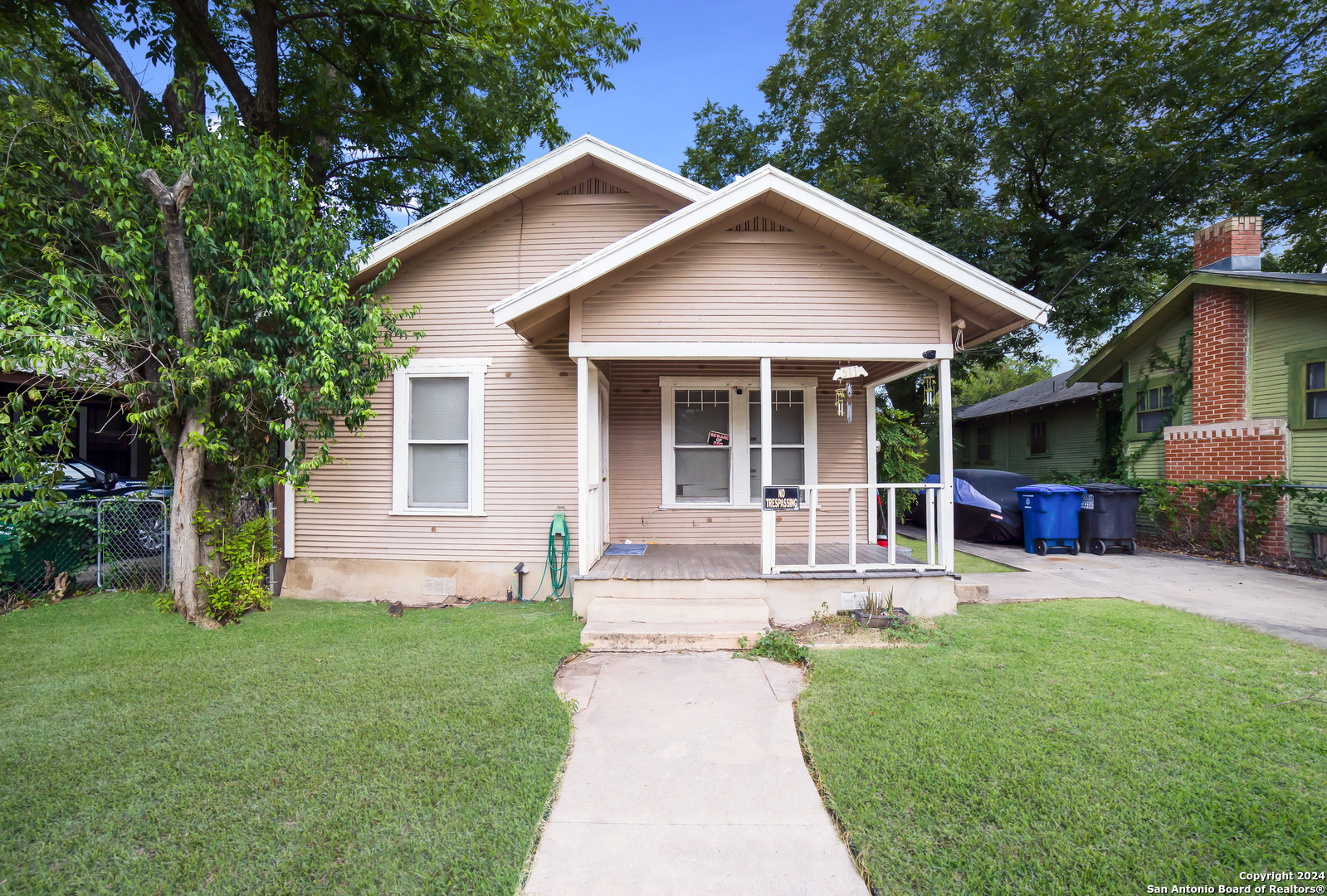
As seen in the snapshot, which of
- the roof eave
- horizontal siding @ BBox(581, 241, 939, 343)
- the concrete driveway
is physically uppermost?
the roof eave

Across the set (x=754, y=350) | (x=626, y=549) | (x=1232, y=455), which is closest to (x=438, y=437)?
(x=626, y=549)

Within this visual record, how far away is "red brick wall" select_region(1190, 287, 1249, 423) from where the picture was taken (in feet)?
30.4

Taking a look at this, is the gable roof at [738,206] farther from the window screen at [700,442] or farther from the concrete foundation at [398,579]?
the concrete foundation at [398,579]

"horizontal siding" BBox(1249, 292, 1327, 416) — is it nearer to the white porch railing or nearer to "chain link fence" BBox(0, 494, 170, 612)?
the white porch railing

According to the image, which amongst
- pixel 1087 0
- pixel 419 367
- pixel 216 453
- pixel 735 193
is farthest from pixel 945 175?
pixel 216 453

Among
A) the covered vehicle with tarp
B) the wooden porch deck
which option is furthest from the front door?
the covered vehicle with tarp

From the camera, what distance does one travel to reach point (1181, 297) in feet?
33.1

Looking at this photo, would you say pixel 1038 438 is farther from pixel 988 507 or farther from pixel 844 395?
pixel 844 395

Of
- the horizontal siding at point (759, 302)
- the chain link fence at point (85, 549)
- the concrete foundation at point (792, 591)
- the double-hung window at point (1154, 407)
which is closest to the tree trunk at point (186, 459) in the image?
the chain link fence at point (85, 549)

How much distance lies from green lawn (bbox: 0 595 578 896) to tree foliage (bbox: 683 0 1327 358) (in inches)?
566

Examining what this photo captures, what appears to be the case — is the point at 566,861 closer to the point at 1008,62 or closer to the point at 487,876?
the point at 487,876

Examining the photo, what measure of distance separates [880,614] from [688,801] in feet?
11.1

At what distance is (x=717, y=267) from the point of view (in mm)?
5980

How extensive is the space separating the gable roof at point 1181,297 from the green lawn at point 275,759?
11199mm
